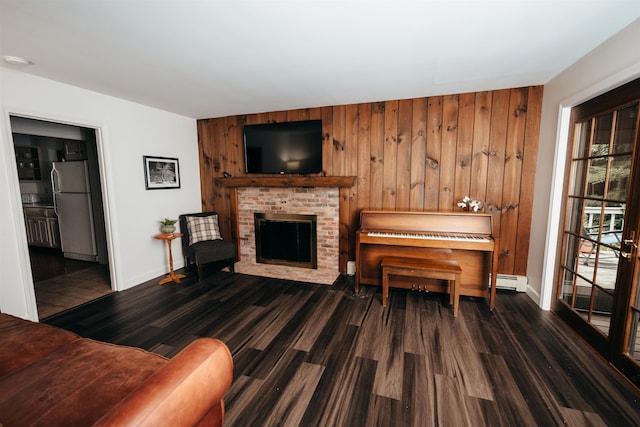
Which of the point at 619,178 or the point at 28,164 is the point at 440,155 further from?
the point at 28,164

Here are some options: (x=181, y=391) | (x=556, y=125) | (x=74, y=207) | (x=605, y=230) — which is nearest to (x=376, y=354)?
(x=181, y=391)

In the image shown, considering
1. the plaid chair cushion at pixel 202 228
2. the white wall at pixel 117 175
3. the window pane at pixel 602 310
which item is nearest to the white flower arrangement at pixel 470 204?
the window pane at pixel 602 310

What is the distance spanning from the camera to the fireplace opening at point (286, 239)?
4012mm

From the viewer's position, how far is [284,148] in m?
3.87

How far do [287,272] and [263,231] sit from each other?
0.77 meters

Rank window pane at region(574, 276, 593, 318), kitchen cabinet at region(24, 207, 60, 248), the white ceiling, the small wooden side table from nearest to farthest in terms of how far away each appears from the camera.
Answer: the white ceiling < window pane at region(574, 276, 593, 318) < the small wooden side table < kitchen cabinet at region(24, 207, 60, 248)

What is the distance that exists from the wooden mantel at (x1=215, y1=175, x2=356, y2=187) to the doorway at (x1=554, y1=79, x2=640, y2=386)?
2202 millimetres

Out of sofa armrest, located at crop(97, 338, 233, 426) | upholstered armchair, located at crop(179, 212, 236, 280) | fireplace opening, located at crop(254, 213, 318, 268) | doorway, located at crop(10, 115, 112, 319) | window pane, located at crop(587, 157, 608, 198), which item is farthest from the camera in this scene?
fireplace opening, located at crop(254, 213, 318, 268)

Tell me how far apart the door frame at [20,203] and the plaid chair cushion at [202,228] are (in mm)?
880

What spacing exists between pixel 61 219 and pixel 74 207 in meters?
0.40

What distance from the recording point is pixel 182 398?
3.09ft

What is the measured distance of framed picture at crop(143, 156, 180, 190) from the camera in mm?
3637

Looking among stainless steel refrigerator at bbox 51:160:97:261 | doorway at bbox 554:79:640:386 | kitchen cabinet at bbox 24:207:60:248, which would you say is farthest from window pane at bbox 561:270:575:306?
kitchen cabinet at bbox 24:207:60:248

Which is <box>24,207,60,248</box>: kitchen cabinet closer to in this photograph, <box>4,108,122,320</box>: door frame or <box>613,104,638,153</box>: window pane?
<box>4,108,122,320</box>: door frame
